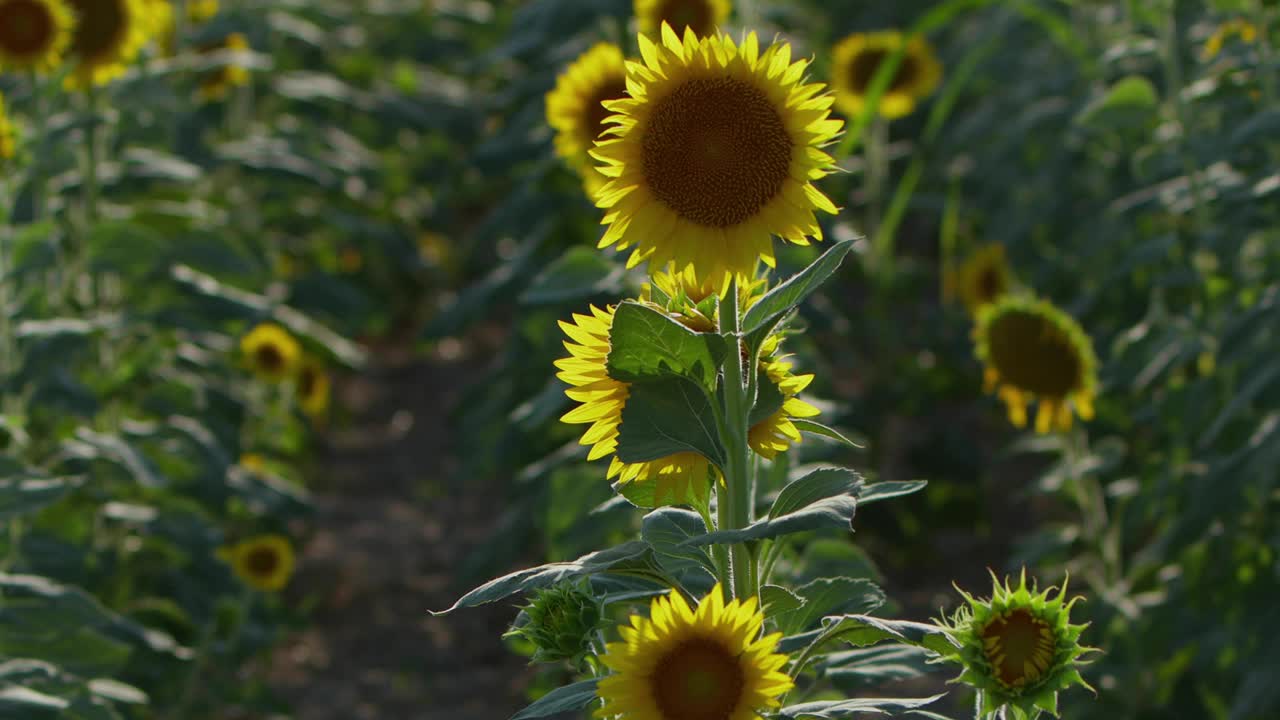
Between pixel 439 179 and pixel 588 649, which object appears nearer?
pixel 588 649

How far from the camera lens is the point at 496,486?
514 centimetres

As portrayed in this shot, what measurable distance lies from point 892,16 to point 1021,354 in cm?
456

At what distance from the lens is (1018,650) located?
1506 mm

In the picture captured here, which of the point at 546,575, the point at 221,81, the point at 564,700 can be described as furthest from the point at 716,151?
the point at 221,81

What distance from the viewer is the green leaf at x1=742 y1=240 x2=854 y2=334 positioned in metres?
1.47

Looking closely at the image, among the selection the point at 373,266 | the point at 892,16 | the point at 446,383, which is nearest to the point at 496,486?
the point at 446,383

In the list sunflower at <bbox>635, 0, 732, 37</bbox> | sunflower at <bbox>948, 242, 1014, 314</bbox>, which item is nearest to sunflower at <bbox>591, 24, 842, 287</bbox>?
sunflower at <bbox>635, 0, 732, 37</bbox>

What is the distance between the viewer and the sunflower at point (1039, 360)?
117 inches

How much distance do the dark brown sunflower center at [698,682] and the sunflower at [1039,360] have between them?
167cm

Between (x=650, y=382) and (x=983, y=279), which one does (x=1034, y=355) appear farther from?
(x=983, y=279)

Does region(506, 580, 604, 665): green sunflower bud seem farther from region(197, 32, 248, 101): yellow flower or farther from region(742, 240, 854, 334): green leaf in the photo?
region(197, 32, 248, 101): yellow flower

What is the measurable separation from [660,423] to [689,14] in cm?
186

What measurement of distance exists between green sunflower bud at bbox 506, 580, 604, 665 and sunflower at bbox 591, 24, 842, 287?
1.09 ft

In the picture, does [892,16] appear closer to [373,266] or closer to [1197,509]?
[373,266]
